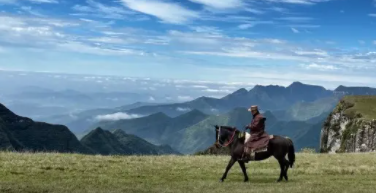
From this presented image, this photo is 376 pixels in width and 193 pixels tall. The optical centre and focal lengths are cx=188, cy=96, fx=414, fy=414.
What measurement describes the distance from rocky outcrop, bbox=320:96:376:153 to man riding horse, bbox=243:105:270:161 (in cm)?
13101

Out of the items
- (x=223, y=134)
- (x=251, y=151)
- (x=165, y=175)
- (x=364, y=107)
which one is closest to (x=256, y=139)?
(x=251, y=151)

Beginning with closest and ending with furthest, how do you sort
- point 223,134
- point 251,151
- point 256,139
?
point 251,151 → point 256,139 → point 223,134

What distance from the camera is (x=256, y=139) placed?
23.8 m

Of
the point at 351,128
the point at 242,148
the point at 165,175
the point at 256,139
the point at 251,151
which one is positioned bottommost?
the point at 351,128

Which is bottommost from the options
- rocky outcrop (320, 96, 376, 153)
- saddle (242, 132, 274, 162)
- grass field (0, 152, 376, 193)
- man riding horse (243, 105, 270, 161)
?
rocky outcrop (320, 96, 376, 153)

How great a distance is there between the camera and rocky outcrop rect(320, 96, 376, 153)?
15100cm

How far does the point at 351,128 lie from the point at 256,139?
15819cm

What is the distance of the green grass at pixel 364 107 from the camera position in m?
171

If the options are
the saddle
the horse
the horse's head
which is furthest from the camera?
the horse's head

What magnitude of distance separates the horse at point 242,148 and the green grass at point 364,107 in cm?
15232

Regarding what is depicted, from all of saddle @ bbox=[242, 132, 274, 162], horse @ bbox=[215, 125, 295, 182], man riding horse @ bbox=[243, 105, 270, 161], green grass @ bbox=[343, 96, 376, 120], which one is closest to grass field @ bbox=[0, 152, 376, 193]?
horse @ bbox=[215, 125, 295, 182]

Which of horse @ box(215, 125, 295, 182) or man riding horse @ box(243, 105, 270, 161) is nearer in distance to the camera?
man riding horse @ box(243, 105, 270, 161)

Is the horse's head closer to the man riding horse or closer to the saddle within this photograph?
the man riding horse

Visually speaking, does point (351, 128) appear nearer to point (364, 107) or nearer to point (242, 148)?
point (364, 107)
